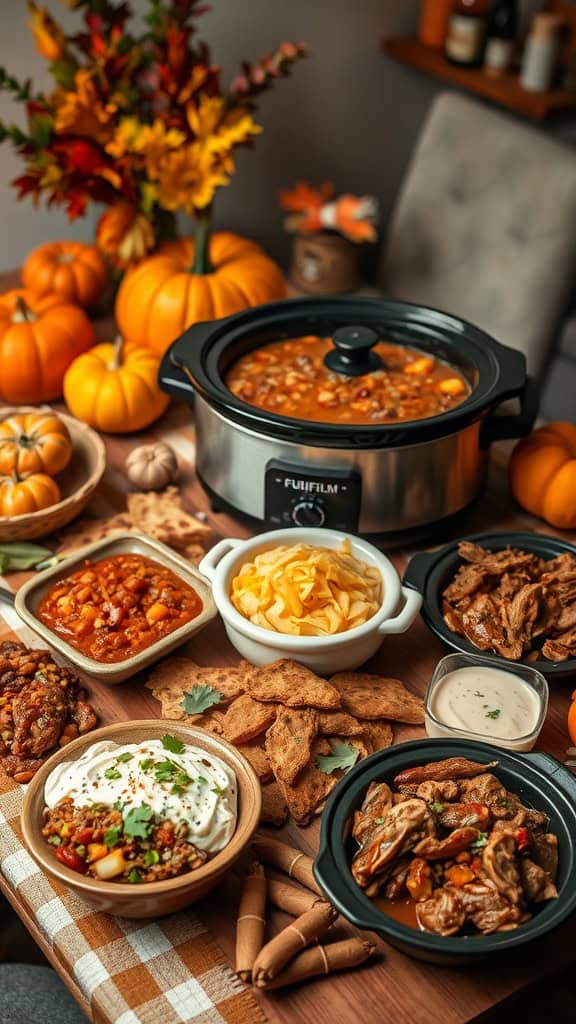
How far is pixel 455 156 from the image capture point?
10.0 feet

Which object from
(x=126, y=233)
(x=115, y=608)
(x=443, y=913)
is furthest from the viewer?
(x=126, y=233)

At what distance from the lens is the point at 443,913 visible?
123cm

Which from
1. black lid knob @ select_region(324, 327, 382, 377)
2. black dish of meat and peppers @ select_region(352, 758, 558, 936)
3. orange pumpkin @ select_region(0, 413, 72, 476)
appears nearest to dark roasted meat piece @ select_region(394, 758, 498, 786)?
black dish of meat and peppers @ select_region(352, 758, 558, 936)

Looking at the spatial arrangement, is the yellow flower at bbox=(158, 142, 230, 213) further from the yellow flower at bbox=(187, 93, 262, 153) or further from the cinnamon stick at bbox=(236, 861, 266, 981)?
the cinnamon stick at bbox=(236, 861, 266, 981)

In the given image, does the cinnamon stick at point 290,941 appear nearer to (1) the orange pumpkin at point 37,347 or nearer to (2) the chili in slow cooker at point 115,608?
(2) the chili in slow cooker at point 115,608

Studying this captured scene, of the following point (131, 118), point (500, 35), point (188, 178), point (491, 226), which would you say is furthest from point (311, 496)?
point (500, 35)

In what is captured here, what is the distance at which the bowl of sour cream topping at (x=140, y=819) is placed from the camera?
1.23 m

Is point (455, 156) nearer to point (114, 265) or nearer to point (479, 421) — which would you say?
point (114, 265)

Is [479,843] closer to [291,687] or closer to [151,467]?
[291,687]

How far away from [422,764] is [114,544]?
67 cm

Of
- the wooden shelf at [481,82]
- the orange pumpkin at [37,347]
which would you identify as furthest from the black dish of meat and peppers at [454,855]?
the wooden shelf at [481,82]

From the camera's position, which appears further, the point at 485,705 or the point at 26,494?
the point at 26,494

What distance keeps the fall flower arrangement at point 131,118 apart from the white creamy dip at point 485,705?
47.2 inches

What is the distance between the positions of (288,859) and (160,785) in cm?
20
